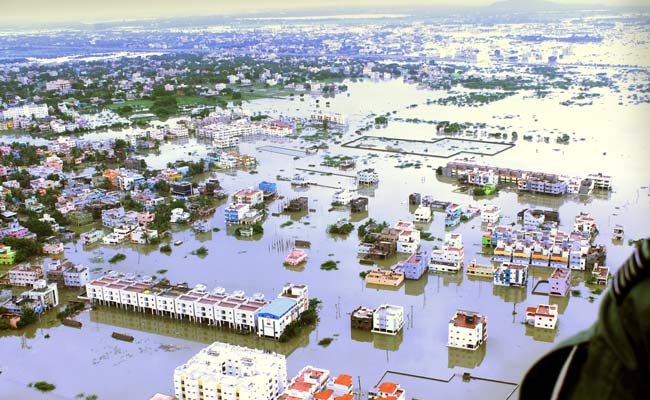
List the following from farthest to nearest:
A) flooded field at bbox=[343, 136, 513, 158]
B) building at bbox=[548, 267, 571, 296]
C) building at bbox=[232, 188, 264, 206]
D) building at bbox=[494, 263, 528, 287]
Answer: flooded field at bbox=[343, 136, 513, 158]
building at bbox=[232, 188, 264, 206]
building at bbox=[494, 263, 528, 287]
building at bbox=[548, 267, 571, 296]

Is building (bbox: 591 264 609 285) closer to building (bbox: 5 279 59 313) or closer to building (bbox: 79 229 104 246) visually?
building (bbox: 5 279 59 313)

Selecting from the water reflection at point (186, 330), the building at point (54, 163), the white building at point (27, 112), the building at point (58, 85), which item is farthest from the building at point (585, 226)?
the building at point (58, 85)

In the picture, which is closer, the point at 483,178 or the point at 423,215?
the point at 423,215

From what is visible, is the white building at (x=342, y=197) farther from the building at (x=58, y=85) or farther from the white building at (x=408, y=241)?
the building at (x=58, y=85)

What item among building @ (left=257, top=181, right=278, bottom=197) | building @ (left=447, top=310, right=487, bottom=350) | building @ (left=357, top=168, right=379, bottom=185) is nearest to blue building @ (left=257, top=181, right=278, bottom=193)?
building @ (left=257, top=181, right=278, bottom=197)

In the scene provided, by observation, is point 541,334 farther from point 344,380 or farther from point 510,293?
point 344,380

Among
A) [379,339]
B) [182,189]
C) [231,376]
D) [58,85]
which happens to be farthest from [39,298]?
[58,85]

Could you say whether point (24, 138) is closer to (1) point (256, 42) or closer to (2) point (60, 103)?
(2) point (60, 103)
